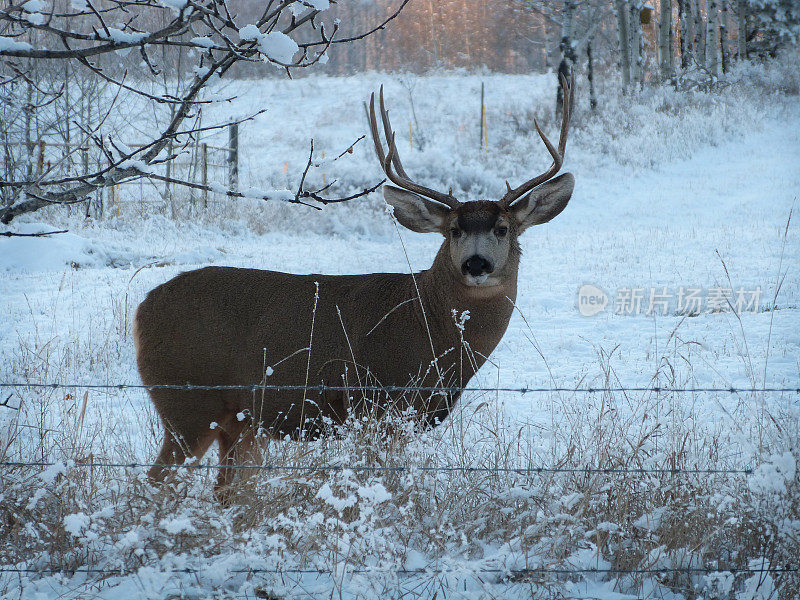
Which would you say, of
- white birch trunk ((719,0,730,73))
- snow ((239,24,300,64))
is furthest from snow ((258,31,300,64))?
white birch trunk ((719,0,730,73))

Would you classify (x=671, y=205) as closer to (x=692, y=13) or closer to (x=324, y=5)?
(x=324, y=5)

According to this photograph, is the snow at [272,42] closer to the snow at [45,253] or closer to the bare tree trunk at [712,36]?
the snow at [45,253]

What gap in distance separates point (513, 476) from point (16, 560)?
7.12 ft

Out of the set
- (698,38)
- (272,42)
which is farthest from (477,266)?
(698,38)

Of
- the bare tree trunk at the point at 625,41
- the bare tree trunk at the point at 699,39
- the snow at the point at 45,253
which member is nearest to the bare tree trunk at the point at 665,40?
the bare tree trunk at the point at 625,41

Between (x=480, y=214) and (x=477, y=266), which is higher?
(x=480, y=214)

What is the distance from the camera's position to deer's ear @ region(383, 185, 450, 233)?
4.79 m

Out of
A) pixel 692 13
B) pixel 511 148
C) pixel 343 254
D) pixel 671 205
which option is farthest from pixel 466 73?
pixel 343 254

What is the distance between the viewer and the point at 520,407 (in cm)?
610

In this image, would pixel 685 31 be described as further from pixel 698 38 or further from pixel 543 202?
pixel 543 202

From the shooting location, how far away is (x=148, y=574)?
280 centimetres
